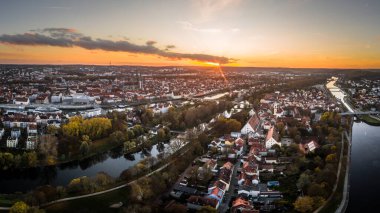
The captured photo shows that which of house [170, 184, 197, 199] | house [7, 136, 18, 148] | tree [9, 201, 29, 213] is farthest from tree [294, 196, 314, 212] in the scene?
house [7, 136, 18, 148]

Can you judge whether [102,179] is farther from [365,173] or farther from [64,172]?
[365,173]

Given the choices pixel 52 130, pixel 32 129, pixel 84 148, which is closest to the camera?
pixel 84 148

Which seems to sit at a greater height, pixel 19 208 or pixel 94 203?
pixel 19 208

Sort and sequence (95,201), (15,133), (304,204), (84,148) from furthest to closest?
(15,133) < (84,148) < (95,201) < (304,204)

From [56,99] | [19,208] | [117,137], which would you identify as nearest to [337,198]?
[19,208]

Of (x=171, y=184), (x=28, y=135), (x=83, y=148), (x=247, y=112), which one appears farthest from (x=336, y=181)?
(x=28, y=135)

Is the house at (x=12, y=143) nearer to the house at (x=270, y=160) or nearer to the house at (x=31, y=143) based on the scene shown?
the house at (x=31, y=143)

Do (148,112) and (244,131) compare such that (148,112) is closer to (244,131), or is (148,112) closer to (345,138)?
(244,131)
